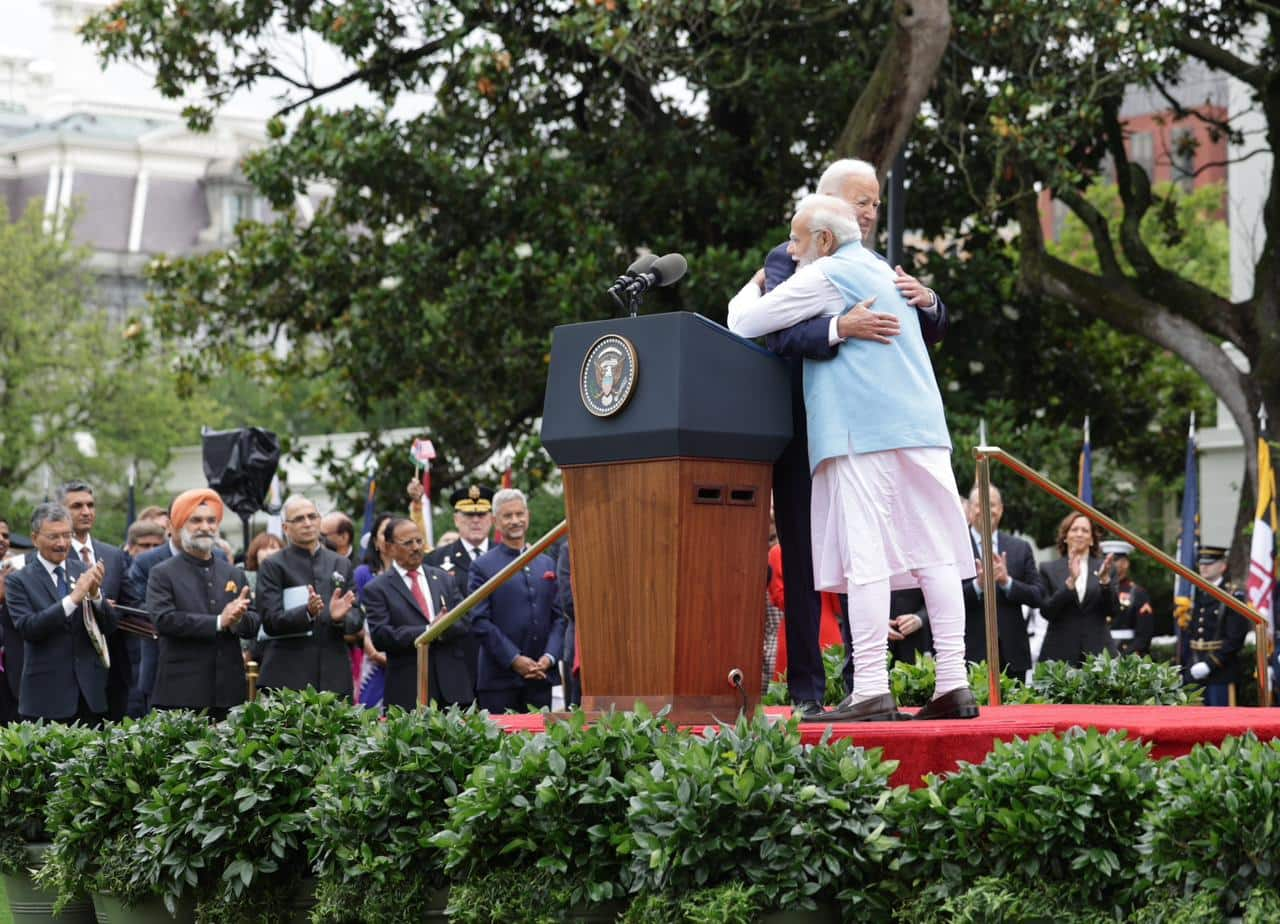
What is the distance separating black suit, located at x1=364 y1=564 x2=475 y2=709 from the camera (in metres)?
12.1

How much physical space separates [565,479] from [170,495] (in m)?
43.2

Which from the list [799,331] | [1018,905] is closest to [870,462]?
[799,331]

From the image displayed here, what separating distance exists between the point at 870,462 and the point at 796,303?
2.10 feet

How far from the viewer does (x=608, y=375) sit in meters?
7.34

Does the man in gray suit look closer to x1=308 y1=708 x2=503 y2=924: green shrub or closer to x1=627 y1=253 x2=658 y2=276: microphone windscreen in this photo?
x1=308 y1=708 x2=503 y2=924: green shrub

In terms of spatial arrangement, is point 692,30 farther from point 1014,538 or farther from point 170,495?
point 170,495

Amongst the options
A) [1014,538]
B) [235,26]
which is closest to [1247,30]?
[235,26]

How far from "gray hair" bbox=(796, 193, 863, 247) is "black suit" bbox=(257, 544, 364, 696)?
16.9ft

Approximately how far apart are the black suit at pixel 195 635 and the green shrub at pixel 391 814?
410 centimetres

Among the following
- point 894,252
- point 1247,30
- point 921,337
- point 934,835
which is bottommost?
point 934,835

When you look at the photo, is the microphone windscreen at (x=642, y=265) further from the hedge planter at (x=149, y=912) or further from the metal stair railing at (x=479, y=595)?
the hedge planter at (x=149, y=912)

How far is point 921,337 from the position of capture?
7672 mm

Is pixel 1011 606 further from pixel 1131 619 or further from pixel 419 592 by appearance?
pixel 1131 619

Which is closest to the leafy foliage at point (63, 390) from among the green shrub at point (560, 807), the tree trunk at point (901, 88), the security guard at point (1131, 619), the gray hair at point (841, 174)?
the tree trunk at point (901, 88)
